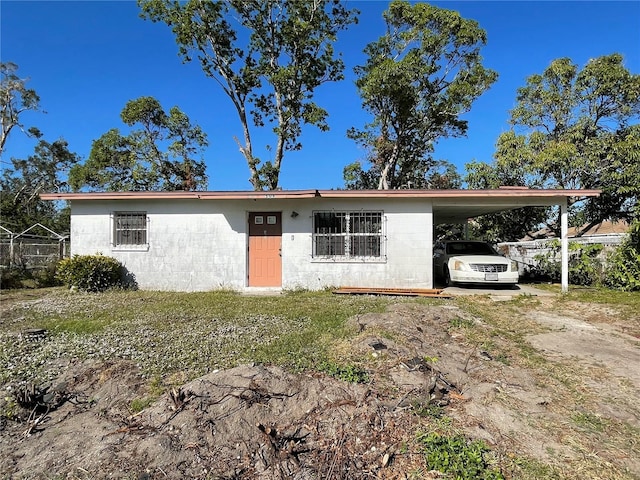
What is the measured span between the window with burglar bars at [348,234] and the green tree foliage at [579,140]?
7966 mm

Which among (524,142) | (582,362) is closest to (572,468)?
(582,362)

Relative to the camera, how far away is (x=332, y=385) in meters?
3.46

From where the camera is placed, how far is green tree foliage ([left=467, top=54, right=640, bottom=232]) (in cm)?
1330

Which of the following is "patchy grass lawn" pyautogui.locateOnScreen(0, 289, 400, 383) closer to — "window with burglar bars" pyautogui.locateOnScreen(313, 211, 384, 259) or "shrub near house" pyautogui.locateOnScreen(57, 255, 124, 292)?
"shrub near house" pyautogui.locateOnScreen(57, 255, 124, 292)

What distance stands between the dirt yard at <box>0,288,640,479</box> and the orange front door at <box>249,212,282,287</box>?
19.1 ft

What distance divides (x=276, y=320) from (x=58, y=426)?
366cm

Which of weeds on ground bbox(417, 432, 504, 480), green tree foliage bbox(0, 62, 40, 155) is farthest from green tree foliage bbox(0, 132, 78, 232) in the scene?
weeds on ground bbox(417, 432, 504, 480)

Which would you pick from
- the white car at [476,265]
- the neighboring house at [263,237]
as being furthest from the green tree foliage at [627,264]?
the white car at [476,265]

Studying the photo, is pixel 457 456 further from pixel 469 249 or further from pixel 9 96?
pixel 9 96

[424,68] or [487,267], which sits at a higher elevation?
[424,68]

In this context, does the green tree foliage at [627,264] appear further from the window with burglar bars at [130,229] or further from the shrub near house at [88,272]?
the shrub near house at [88,272]

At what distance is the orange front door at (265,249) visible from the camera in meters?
10.2

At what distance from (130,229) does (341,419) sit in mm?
9327

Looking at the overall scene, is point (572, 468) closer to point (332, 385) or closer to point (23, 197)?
point (332, 385)
